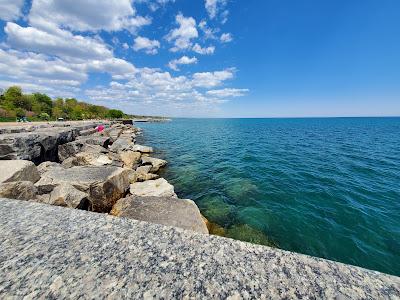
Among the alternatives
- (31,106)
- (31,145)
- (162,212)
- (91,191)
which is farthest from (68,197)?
(31,106)

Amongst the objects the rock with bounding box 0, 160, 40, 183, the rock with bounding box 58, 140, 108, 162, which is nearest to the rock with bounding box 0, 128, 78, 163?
the rock with bounding box 58, 140, 108, 162

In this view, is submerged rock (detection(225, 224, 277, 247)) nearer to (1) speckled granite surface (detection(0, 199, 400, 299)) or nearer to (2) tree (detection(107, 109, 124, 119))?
(1) speckled granite surface (detection(0, 199, 400, 299))

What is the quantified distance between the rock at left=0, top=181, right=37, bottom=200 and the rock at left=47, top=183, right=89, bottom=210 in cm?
52

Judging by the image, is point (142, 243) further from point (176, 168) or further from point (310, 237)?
point (176, 168)

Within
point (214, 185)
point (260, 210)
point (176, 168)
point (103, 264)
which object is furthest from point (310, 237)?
point (176, 168)

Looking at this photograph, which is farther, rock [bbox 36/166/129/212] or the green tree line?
the green tree line

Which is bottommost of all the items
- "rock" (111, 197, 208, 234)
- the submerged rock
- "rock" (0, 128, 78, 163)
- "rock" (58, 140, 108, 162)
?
the submerged rock

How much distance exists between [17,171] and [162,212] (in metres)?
4.50

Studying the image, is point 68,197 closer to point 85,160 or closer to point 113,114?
point 85,160

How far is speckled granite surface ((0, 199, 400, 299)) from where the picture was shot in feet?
6.28

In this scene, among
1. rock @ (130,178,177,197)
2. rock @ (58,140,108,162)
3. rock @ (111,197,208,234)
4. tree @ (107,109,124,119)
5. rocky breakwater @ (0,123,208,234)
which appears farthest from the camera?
tree @ (107,109,124,119)

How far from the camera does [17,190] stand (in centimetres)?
497

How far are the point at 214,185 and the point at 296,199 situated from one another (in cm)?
503

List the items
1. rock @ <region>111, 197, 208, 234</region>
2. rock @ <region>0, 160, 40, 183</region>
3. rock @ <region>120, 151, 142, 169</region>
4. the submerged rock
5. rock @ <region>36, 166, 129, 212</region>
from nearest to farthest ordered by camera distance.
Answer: rock @ <region>0, 160, 40, 183</region>, rock @ <region>111, 197, 208, 234</region>, rock @ <region>36, 166, 129, 212</region>, the submerged rock, rock @ <region>120, 151, 142, 169</region>
